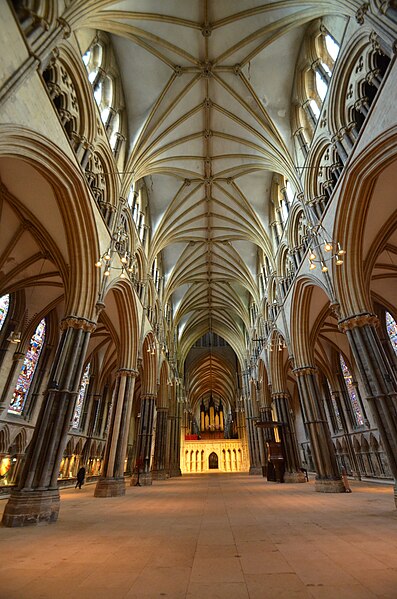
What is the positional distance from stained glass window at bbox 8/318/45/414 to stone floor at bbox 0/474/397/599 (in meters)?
10.7

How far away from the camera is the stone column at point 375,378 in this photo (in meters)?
7.84

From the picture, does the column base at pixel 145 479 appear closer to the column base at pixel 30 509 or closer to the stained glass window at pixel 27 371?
the stained glass window at pixel 27 371

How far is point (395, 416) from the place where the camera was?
312 inches

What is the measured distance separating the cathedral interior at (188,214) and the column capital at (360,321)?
0.07 meters

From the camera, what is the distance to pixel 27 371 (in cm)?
1653

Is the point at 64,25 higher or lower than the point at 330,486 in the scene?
higher

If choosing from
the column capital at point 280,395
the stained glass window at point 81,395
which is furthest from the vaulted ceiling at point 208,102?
the stained glass window at point 81,395

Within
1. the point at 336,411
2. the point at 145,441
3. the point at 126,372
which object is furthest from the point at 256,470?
the point at 126,372

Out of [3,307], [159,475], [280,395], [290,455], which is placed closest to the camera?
[3,307]

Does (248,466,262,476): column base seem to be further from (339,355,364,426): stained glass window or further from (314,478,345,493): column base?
(314,478,345,493): column base

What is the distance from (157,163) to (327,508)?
597 inches

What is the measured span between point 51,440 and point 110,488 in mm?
5290

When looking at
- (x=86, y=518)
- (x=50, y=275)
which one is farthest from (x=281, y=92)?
(x=86, y=518)

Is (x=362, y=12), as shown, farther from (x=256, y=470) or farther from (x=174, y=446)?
(x=174, y=446)
